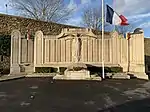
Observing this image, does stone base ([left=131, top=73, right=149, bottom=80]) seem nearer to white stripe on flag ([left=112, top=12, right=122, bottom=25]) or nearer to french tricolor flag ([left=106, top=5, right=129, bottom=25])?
french tricolor flag ([left=106, top=5, right=129, bottom=25])

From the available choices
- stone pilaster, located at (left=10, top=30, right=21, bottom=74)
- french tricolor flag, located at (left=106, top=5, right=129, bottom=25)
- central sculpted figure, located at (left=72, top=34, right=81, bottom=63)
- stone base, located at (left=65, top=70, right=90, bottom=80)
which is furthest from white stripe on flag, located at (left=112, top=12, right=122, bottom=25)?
stone pilaster, located at (left=10, top=30, right=21, bottom=74)

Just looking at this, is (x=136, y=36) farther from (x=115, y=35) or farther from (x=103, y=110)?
(x=103, y=110)

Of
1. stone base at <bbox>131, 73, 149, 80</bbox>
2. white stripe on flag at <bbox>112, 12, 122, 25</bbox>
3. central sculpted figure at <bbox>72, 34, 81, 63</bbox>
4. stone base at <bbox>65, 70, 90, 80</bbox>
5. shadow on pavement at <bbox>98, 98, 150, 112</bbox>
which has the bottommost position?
shadow on pavement at <bbox>98, 98, 150, 112</bbox>

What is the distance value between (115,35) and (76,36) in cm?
352

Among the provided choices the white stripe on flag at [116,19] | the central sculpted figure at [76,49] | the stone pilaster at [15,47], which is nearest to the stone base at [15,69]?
the stone pilaster at [15,47]

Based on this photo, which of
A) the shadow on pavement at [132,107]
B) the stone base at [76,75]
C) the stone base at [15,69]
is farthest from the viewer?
the stone base at [15,69]

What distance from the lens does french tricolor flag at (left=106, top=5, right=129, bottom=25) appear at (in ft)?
48.0

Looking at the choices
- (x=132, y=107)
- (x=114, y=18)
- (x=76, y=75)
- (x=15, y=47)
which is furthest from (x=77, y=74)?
(x=132, y=107)

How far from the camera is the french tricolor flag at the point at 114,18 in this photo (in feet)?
48.0

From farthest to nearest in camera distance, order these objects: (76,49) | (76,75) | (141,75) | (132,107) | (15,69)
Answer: (15,69) → (76,49) → (141,75) → (76,75) → (132,107)

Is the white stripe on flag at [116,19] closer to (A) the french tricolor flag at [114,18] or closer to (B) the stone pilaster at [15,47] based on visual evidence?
(A) the french tricolor flag at [114,18]

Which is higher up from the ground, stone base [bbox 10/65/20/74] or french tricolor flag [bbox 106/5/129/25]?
french tricolor flag [bbox 106/5/129/25]

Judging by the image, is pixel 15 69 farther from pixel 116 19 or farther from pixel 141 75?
pixel 141 75

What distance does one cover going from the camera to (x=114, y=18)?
1468cm
